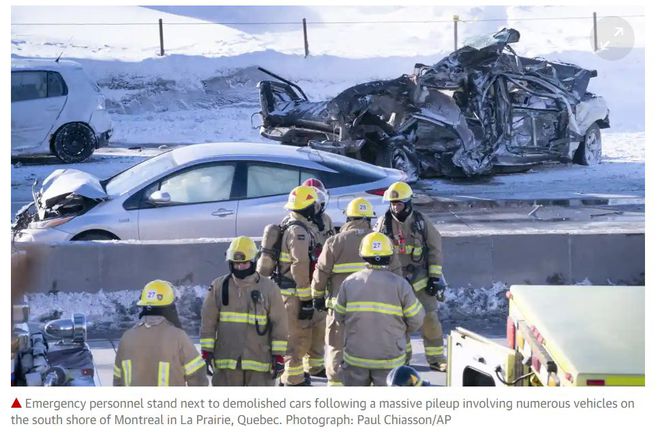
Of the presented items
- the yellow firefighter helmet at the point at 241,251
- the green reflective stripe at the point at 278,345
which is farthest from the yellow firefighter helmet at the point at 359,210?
the green reflective stripe at the point at 278,345

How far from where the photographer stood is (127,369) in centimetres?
639

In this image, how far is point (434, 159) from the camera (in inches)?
632

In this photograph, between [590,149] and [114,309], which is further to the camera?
[590,149]

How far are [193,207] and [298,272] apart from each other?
2.73 meters

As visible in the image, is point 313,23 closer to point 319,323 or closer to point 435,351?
point 435,351

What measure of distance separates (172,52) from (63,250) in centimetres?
1837

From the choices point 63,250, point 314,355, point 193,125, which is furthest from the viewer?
point 193,125

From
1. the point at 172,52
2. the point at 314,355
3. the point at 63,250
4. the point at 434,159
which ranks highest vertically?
the point at 172,52

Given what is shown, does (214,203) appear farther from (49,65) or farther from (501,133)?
(49,65)

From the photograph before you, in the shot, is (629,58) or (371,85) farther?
(629,58)

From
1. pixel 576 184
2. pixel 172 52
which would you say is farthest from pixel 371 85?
pixel 172 52

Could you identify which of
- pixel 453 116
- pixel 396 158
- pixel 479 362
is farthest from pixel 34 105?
pixel 479 362
